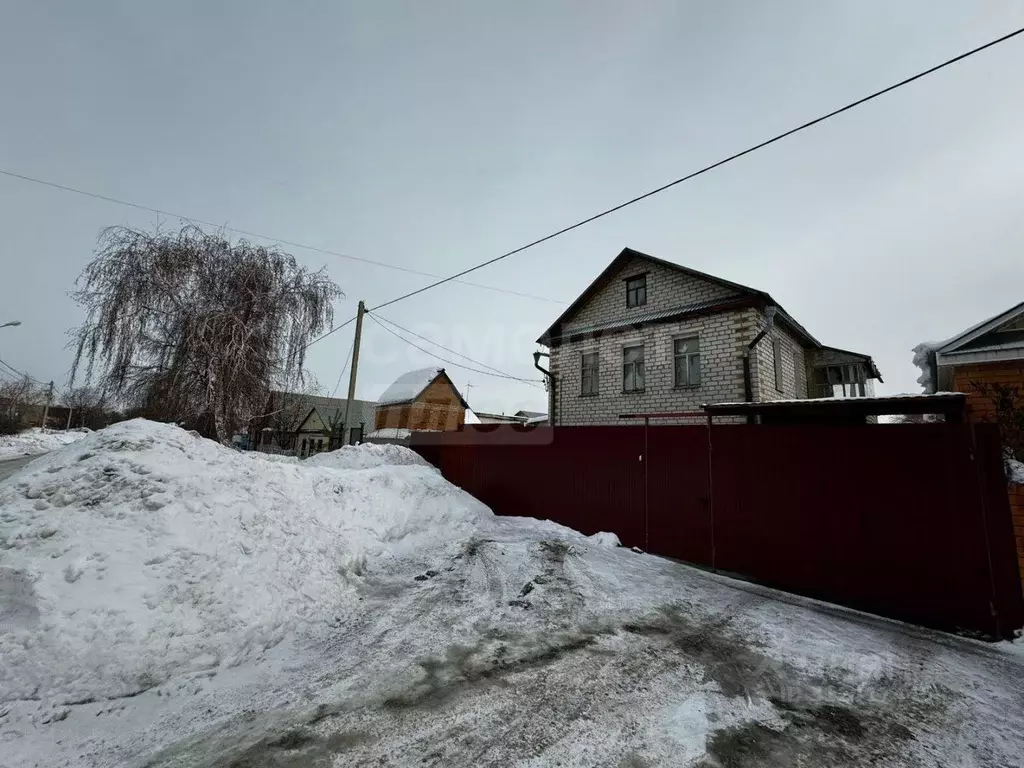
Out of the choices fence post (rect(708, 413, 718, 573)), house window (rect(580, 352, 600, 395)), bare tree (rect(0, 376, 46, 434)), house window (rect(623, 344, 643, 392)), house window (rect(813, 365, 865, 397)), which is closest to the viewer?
fence post (rect(708, 413, 718, 573))

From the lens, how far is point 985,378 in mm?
5699

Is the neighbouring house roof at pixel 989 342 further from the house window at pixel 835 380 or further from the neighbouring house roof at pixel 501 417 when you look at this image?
the neighbouring house roof at pixel 501 417

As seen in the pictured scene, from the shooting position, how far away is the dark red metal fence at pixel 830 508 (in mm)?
4625

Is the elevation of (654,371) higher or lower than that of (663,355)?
lower

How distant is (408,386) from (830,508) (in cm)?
3056

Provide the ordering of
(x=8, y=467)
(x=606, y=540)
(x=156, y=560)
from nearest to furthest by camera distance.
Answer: (x=156, y=560) < (x=606, y=540) < (x=8, y=467)

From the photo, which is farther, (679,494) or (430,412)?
(430,412)

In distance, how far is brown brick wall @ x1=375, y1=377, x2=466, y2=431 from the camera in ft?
103

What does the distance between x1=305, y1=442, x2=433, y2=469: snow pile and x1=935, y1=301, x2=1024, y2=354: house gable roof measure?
33.5 ft

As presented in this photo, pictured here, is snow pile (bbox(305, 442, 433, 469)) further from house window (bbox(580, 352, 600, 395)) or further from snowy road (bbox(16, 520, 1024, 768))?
snowy road (bbox(16, 520, 1024, 768))

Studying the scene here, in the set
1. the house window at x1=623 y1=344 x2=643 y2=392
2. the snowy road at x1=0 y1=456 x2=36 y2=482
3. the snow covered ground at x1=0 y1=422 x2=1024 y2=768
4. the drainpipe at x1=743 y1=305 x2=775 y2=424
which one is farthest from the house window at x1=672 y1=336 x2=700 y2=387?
the snowy road at x1=0 y1=456 x2=36 y2=482

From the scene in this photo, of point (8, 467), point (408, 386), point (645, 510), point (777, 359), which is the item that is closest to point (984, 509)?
point (645, 510)

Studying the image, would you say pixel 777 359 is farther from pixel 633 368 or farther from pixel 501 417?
pixel 501 417

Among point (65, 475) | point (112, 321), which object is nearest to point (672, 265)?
point (65, 475)
